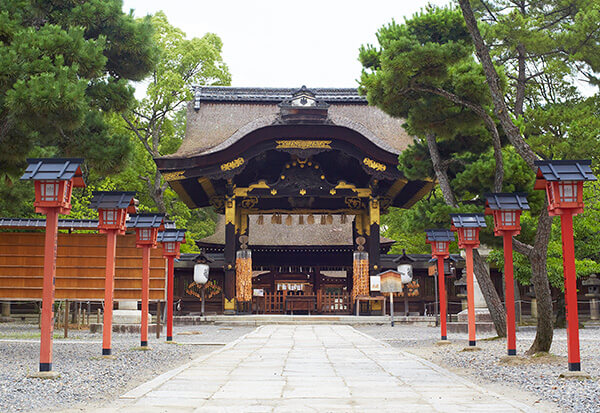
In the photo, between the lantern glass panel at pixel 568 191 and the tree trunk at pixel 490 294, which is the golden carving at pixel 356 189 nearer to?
the tree trunk at pixel 490 294

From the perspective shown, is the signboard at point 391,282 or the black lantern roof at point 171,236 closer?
the black lantern roof at point 171,236

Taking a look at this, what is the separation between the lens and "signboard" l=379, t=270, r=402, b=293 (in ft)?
64.3

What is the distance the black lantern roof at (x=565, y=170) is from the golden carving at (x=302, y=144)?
13821mm

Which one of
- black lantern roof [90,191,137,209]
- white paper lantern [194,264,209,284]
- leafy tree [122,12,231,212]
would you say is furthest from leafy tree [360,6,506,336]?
leafy tree [122,12,231,212]

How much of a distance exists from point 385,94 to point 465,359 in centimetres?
477

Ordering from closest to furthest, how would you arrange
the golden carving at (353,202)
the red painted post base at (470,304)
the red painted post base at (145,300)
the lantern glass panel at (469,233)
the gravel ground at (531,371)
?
the gravel ground at (531,371), the red painted post base at (145,300), the lantern glass panel at (469,233), the red painted post base at (470,304), the golden carving at (353,202)

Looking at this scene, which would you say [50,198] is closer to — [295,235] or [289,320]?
[289,320]

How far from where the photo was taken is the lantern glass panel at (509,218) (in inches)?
328

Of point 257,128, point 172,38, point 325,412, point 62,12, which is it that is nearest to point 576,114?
point 257,128

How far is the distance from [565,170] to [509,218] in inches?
60.3

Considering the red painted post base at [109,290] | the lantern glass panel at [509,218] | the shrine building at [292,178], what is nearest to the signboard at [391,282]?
the shrine building at [292,178]

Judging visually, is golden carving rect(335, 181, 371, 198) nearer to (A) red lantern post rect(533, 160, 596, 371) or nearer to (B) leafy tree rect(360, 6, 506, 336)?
(B) leafy tree rect(360, 6, 506, 336)

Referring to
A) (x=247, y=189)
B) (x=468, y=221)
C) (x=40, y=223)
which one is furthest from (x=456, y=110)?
(x=247, y=189)

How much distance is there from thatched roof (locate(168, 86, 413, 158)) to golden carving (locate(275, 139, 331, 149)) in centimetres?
200
